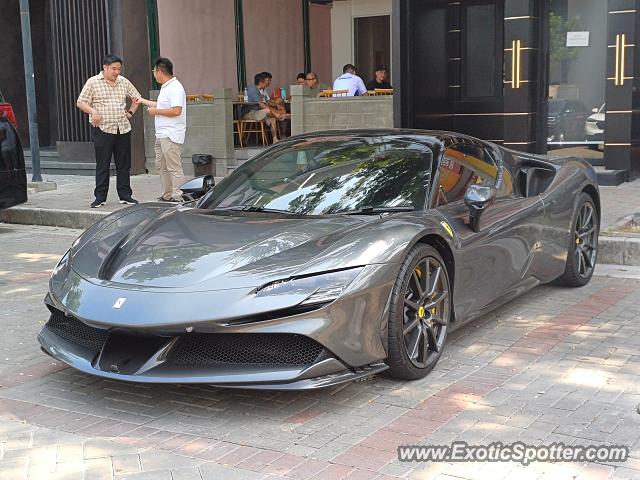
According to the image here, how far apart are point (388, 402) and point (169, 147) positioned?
663 centimetres

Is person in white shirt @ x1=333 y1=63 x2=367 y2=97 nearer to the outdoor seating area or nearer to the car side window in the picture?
the outdoor seating area

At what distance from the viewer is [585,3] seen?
12.7 metres

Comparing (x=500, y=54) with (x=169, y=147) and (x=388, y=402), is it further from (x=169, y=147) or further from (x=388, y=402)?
(x=388, y=402)

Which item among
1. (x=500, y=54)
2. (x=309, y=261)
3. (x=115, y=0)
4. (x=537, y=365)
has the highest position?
(x=115, y=0)

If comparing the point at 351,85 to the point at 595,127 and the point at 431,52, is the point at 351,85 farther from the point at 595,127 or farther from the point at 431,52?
the point at 595,127

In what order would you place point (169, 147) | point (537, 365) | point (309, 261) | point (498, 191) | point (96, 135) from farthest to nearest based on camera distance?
1. point (96, 135)
2. point (169, 147)
3. point (498, 191)
4. point (537, 365)
5. point (309, 261)

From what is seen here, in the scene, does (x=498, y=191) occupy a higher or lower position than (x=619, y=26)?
lower

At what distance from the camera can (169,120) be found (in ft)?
33.5

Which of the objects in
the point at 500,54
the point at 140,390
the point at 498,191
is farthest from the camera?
the point at 500,54

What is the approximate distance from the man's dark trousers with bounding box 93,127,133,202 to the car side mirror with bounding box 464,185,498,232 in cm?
683

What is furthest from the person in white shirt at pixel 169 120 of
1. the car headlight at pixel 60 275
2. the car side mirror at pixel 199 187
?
the car headlight at pixel 60 275

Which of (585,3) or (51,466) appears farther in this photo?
(585,3)

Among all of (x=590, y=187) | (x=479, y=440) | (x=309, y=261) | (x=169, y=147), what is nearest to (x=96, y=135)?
(x=169, y=147)

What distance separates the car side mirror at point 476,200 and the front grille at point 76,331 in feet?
7.20
